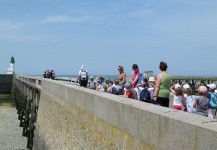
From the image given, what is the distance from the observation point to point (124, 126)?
5438 millimetres

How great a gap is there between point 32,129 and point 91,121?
16.8 metres

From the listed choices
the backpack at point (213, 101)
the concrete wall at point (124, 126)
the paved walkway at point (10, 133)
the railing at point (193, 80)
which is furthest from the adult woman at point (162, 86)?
the paved walkway at point (10, 133)

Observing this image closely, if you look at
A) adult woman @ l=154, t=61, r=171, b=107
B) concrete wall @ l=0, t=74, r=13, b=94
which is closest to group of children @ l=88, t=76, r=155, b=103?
adult woman @ l=154, t=61, r=171, b=107

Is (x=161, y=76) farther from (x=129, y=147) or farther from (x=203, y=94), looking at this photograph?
(x=129, y=147)

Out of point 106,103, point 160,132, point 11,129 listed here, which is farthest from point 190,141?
point 11,129

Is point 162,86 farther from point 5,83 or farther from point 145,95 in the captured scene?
point 5,83

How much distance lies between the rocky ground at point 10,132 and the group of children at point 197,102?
1597 centimetres

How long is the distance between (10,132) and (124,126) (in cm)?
2382

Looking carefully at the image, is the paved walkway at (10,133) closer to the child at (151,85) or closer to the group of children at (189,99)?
the child at (151,85)

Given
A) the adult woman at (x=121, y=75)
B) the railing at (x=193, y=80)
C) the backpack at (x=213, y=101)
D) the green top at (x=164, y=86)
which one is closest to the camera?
the green top at (x=164, y=86)

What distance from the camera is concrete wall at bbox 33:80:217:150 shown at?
3.58 metres

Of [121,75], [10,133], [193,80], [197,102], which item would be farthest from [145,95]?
[10,133]

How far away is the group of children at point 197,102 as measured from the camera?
7203mm

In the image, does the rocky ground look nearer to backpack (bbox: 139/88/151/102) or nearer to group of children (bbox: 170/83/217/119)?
backpack (bbox: 139/88/151/102)
